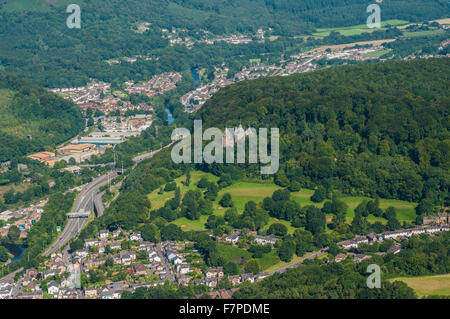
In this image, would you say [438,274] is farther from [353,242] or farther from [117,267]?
[117,267]

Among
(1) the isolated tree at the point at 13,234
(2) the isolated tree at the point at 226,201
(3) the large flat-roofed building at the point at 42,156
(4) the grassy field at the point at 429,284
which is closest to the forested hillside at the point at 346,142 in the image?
(2) the isolated tree at the point at 226,201

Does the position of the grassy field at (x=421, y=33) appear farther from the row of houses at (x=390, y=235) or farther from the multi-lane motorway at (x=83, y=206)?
the row of houses at (x=390, y=235)

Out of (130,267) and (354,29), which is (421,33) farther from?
(130,267)

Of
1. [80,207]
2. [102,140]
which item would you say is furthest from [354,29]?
[80,207]

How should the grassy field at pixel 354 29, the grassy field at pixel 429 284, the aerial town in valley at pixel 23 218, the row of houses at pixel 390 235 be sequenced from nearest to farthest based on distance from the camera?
the grassy field at pixel 429 284 < the row of houses at pixel 390 235 < the aerial town in valley at pixel 23 218 < the grassy field at pixel 354 29

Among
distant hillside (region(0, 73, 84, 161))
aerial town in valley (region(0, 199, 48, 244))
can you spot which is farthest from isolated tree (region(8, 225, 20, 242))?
distant hillside (region(0, 73, 84, 161))

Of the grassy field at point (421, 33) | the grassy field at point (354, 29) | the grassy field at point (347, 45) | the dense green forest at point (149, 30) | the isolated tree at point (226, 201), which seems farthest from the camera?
the grassy field at point (354, 29)
